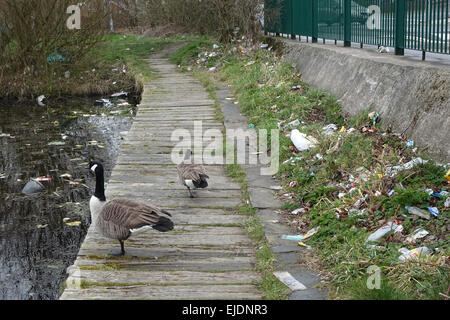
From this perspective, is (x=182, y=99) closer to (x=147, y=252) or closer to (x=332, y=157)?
(x=332, y=157)

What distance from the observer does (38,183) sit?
27.7 ft

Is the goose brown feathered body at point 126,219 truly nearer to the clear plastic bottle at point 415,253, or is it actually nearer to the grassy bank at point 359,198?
the grassy bank at point 359,198

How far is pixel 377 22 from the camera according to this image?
9367 millimetres

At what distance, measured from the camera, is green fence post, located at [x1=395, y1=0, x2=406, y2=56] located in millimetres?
8211

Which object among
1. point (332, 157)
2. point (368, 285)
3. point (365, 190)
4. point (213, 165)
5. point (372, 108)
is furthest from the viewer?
point (213, 165)

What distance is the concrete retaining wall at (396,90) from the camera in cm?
592

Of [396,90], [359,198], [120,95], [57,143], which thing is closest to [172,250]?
[359,198]

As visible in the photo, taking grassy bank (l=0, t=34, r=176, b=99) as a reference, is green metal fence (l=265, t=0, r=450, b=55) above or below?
above

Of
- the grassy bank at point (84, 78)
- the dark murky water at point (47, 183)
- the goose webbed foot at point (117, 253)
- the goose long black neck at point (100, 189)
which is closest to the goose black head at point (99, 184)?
the goose long black neck at point (100, 189)

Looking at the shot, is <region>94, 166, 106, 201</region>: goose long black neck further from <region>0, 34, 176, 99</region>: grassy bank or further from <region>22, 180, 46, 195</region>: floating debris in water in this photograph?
<region>0, 34, 176, 99</region>: grassy bank

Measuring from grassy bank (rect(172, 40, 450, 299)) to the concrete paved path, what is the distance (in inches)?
28.8

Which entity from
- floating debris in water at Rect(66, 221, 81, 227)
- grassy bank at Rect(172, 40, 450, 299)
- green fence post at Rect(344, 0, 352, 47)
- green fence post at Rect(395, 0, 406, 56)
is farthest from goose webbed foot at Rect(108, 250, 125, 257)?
green fence post at Rect(344, 0, 352, 47)

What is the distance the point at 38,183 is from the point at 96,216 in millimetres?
3488
